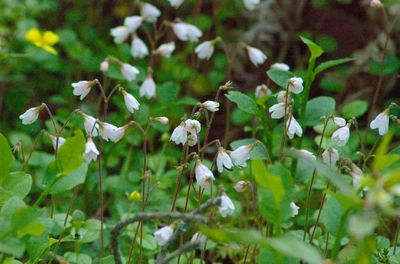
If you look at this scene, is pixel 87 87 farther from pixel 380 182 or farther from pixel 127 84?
pixel 380 182

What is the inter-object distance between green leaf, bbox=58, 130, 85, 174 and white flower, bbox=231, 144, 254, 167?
0.54 m

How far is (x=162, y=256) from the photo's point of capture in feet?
5.94

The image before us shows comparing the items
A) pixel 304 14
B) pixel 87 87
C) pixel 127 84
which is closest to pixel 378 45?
pixel 304 14

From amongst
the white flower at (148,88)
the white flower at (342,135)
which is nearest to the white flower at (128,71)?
the white flower at (148,88)

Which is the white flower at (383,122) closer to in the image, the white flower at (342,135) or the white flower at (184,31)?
the white flower at (342,135)

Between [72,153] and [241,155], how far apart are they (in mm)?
564

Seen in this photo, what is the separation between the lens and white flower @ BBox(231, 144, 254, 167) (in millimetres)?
2225

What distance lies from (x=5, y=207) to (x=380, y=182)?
869 millimetres

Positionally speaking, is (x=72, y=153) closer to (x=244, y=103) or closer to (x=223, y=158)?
(x=223, y=158)

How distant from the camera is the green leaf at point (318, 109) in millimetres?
2501

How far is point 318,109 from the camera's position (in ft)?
8.29

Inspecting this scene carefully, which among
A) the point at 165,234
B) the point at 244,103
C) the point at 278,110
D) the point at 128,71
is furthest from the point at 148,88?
the point at 165,234

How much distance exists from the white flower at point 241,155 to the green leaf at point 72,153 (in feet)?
1.77

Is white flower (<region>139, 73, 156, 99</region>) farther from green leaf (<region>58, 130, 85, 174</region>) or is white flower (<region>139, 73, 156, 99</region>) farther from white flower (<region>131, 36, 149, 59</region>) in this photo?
green leaf (<region>58, 130, 85, 174</region>)
